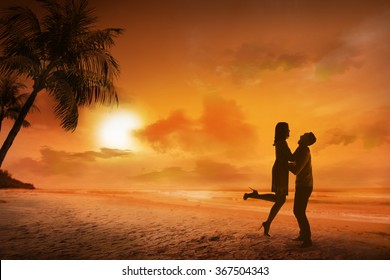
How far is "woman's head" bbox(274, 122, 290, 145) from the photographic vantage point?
564 centimetres

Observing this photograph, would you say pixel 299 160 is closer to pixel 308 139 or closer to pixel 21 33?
pixel 308 139

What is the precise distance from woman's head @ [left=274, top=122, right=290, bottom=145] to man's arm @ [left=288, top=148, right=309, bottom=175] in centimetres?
38

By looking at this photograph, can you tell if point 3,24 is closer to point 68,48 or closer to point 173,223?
point 68,48

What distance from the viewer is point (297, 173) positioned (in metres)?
5.35

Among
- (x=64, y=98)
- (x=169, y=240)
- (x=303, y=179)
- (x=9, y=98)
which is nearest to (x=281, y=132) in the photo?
(x=303, y=179)

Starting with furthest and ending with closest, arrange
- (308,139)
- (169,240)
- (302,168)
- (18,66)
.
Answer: (18,66), (169,240), (308,139), (302,168)

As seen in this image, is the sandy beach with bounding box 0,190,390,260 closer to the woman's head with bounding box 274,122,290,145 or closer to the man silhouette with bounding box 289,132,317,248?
the man silhouette with bounding box 289,132,317,248

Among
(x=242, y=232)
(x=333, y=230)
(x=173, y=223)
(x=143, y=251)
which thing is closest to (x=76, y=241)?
(x=143, y=251)

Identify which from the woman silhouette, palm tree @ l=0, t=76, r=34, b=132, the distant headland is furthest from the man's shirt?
the distant headland

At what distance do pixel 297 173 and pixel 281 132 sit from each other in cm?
86

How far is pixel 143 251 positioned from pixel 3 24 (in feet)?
26.9

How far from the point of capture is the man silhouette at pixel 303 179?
5.31 metres

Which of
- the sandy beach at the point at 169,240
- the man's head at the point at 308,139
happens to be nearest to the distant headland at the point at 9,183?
the sandy beach at the point at 169,240

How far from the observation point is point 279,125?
5703 mm
